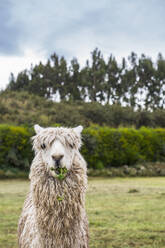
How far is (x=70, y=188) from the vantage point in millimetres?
3459

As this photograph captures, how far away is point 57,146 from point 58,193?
489mm

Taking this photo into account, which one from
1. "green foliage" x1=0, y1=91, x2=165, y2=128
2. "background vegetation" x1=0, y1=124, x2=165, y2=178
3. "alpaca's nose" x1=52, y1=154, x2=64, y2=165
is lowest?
"background vegetation" x1=0, y1=124, x2=165, y2=178

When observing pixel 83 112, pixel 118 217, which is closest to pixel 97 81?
pixel 83 112

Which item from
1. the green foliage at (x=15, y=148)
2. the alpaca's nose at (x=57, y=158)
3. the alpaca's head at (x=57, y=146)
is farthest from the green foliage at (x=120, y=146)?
the alpaca's nose at (x=57, y=158)

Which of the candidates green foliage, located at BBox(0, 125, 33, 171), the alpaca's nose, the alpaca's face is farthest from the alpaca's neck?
green foliage, located at BBox(0, 125, 33, 171)

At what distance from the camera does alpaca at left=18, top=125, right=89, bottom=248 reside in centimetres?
342

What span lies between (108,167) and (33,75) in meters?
30.0

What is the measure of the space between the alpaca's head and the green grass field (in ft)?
11.0

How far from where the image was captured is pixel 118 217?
8.61m

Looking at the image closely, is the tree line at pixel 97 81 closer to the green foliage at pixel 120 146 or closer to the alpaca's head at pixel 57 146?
the green foliage at pixel 120 146

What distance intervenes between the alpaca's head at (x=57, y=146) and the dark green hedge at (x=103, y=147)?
13909 millimetres

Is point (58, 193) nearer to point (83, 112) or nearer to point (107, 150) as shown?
point (107, 150)

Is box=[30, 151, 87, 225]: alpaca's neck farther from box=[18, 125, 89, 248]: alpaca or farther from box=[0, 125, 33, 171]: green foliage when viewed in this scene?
box=[0, 125, 33, 171]: green foliage

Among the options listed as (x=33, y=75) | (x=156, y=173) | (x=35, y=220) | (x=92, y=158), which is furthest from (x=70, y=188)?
(x=33, y=75)
